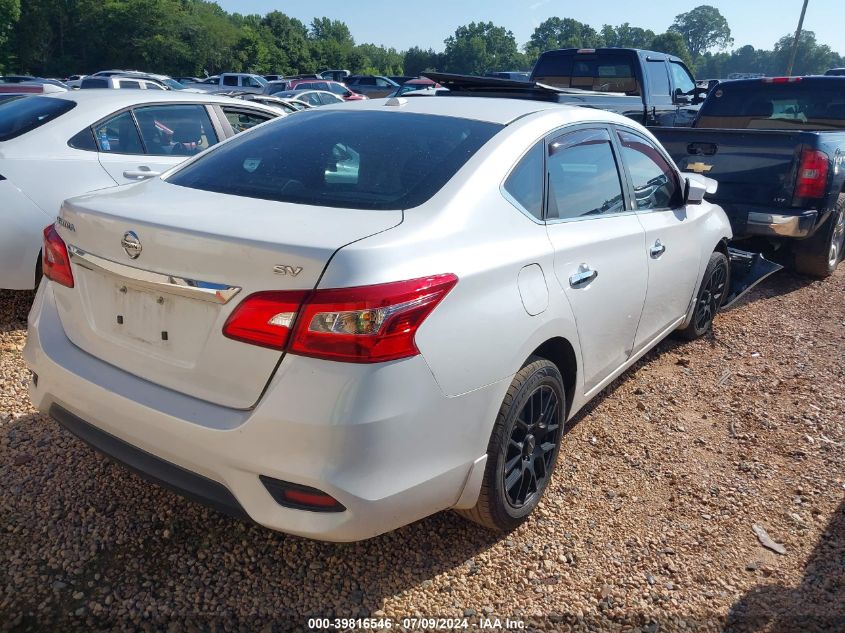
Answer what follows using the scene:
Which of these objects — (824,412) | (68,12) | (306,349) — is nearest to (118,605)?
(306,349)

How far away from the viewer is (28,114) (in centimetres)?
459

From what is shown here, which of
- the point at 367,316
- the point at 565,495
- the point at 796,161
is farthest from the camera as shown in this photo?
the point at 796,161

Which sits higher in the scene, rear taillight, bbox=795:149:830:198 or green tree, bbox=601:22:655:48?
green tree, bbox=601:22:655:48

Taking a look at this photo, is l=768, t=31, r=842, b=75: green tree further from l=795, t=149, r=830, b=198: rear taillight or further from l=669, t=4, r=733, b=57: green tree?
l=795, t=149, r=830, b=198: rear taillight

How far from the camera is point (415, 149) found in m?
2.68

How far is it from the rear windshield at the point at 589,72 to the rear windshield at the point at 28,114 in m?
7.00

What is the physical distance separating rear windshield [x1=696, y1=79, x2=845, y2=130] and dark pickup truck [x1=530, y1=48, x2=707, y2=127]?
1129 millimetres

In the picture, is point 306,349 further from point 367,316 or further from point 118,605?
point 118,605

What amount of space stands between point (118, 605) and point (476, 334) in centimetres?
151

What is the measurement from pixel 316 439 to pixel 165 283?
0.68 meters

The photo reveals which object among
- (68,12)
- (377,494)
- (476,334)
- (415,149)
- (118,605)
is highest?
(68,12)

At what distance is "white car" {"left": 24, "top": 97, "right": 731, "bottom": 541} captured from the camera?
1.94 meters

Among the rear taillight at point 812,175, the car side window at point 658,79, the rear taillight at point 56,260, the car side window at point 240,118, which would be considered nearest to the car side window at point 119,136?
the car side window at point 240,118

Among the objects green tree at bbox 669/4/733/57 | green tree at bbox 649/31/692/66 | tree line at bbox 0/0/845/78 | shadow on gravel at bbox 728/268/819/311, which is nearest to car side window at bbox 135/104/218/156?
shadow on gravel at bbox 728/268/819/311
